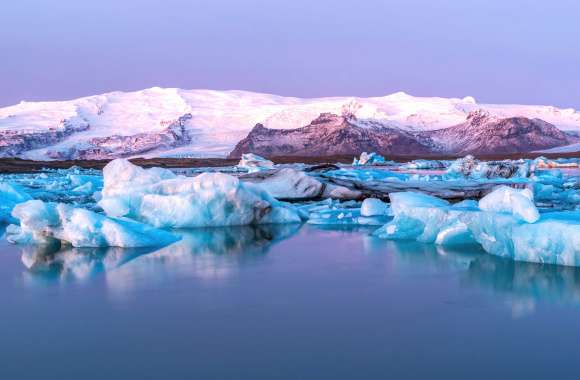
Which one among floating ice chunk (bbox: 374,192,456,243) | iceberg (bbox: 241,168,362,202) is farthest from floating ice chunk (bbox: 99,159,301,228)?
iceberg (bbox: 241,168,362,202)

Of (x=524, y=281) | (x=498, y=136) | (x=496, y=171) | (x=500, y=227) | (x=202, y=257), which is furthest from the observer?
(x=498, y=136)

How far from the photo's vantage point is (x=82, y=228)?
24.0 feet

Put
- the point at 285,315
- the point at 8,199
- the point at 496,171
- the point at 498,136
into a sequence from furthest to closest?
1. the point at 498,136
2. the point at 496,171
3. the point at 8,199
4. the point at 285,315

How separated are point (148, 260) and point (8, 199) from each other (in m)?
5.78

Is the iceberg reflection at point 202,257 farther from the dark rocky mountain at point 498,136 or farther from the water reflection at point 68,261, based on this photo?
the dark rocky mountain at point 498,136

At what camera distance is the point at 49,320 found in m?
4.28

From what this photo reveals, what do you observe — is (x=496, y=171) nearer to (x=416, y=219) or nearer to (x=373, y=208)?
(x=373, y=208)

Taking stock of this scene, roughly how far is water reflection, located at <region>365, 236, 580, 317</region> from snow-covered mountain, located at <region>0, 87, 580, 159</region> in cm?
6046

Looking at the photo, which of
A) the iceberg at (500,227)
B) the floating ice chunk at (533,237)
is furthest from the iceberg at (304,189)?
the floating ice chunk at (533,237)

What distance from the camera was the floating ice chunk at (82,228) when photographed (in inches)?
288

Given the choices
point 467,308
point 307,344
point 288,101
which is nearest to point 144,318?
point 307,344

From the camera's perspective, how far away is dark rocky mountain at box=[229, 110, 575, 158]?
261 ft

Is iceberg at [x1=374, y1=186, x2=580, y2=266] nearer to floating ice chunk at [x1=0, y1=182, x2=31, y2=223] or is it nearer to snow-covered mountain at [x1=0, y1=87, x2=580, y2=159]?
floating ice chunk at [x1=0, y1=182, x2=31, y2=223]

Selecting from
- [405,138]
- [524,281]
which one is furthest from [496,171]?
[405,138]
